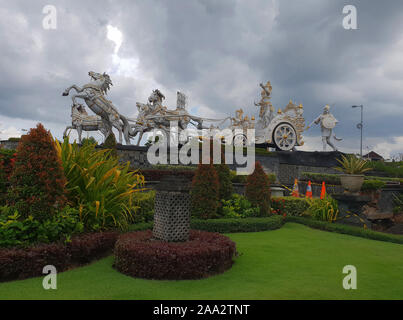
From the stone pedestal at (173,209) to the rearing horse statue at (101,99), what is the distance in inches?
461

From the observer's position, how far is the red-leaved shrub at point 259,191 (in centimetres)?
930

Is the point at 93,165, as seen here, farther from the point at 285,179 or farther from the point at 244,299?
the point at 285,179

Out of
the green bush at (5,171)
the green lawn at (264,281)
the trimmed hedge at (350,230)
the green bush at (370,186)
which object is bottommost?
the trimmed hedge at (350,230)

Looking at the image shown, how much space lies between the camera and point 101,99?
15.2 m

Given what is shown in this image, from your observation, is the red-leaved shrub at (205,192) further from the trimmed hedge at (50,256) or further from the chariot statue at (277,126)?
the chariot statue at (277,126)

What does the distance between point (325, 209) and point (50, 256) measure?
7.95 meters

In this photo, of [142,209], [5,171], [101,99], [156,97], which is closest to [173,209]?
[142,209]

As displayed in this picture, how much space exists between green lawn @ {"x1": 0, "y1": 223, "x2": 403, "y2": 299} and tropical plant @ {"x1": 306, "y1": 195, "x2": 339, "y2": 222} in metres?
3.10

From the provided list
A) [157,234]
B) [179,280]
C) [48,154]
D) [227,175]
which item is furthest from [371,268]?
[48,154]

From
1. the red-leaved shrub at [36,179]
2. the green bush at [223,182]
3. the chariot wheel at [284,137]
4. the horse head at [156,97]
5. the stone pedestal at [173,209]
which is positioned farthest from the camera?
the chariot wheel at [284,137]

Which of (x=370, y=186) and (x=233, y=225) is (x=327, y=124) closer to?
(x=370, y=186)

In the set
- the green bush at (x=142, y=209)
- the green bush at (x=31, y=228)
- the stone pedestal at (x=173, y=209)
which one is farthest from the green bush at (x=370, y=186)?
the green bush at (x=31, y=228)

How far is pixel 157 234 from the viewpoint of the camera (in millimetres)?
4977

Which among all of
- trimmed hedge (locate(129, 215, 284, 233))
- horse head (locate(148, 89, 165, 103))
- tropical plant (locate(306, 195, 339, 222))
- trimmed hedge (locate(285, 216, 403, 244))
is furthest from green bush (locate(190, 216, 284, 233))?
horse head (locate(148, 89, 165, 103))
